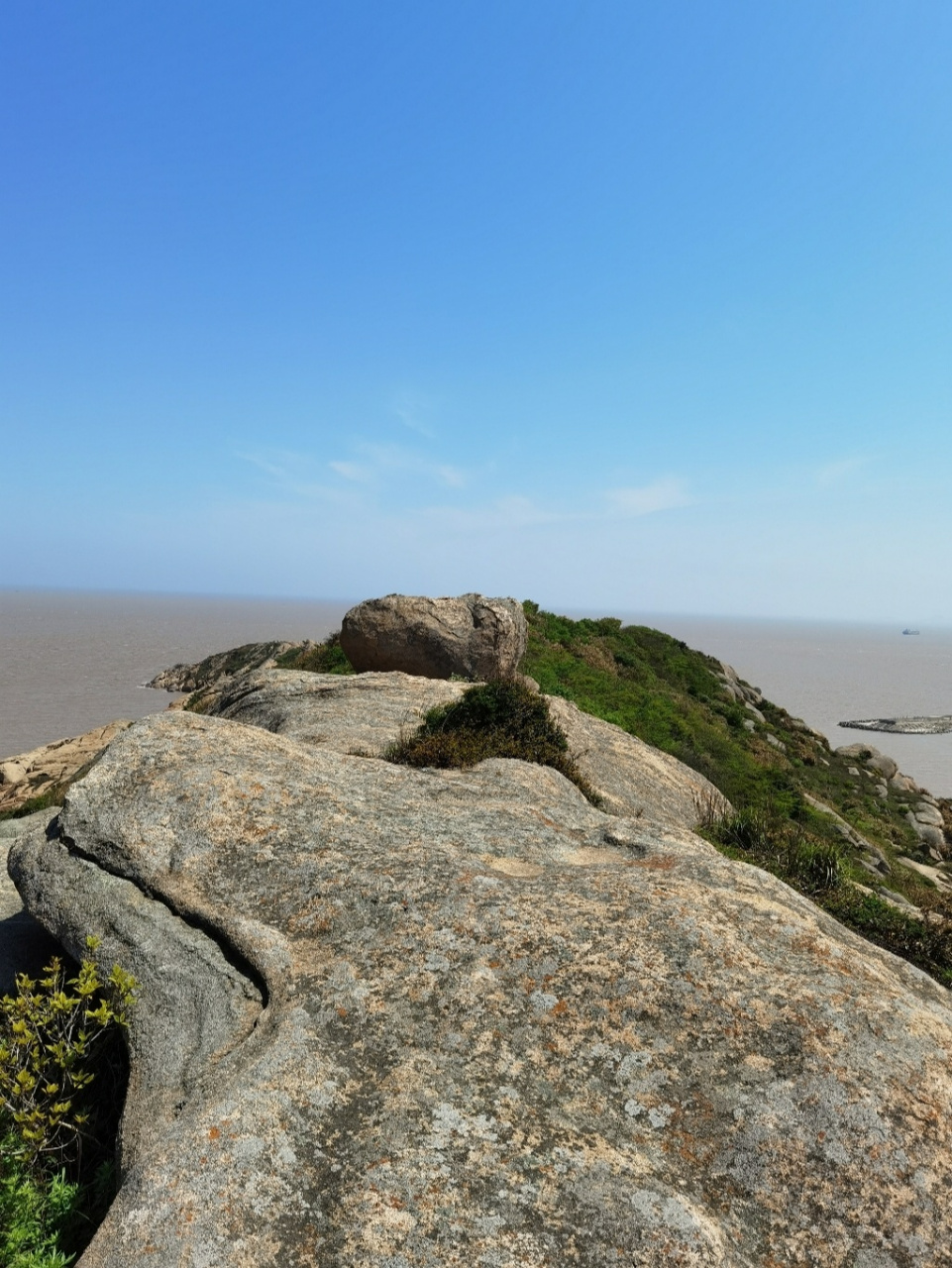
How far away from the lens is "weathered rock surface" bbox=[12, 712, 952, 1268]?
3943mm

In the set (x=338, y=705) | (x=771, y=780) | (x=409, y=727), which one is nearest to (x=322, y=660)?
(x=338, y=705)

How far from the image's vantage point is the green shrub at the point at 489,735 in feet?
38.3

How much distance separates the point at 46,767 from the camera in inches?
892

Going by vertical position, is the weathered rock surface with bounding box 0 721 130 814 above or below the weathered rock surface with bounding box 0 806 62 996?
below

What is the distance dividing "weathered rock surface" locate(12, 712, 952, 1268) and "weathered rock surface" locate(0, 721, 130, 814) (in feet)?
46.4

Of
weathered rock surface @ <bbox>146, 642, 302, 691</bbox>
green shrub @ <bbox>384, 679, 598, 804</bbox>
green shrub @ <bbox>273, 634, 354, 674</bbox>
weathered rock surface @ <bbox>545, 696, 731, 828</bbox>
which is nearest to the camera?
green shrub @ <bbox>384, 679, 598, 804</bbox>

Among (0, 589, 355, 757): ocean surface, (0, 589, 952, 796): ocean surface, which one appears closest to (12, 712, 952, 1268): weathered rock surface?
(0, 589, 355, 757): ocean surface

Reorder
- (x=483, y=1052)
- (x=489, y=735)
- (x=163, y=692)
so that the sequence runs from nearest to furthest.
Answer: (x=483, y=1052), (x=489, y=735), (x=163, y=692)

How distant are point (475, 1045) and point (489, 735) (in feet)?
25.8

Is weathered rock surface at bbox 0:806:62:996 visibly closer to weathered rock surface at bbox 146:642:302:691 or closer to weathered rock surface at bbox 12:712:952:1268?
weathered rock surface at bbox 12:712:952:1268

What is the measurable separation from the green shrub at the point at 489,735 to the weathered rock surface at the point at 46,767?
10.5 metres

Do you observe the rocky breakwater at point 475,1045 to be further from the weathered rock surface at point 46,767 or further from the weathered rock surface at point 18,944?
the weathered rock surface at point 46,767

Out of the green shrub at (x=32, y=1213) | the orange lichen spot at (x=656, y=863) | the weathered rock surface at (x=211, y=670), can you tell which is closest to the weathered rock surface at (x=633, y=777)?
the orange lichen spot at (x=656, y=863)

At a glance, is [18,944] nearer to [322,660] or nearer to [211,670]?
[322,660]
